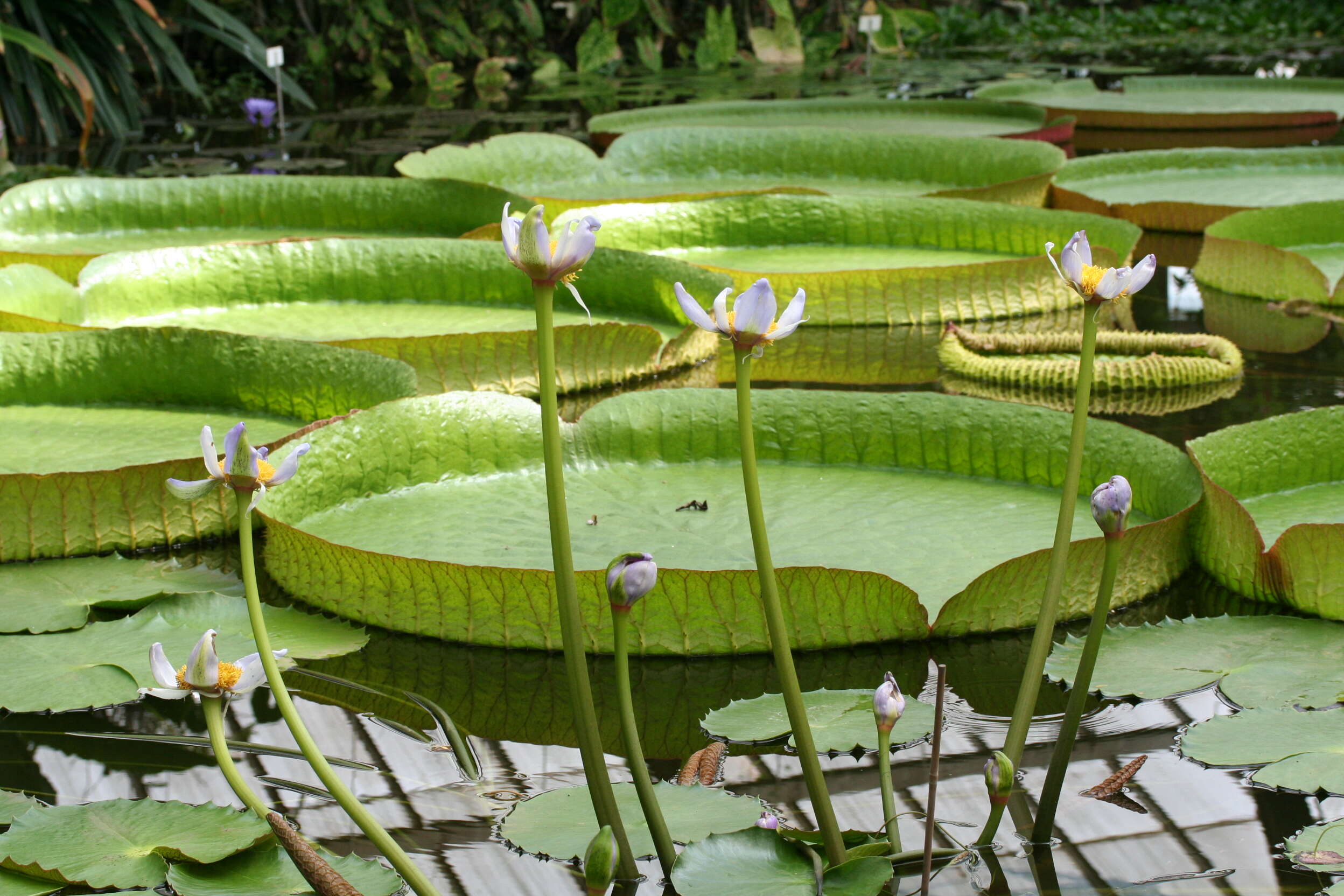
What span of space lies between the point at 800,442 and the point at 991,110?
3.90 metres

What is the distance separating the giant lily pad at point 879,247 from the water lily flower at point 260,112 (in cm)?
343

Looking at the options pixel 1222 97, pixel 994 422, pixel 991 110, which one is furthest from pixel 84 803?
pixel 1222 97

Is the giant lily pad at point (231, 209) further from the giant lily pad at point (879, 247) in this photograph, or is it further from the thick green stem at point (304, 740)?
the thick green stem at point (304, 740)

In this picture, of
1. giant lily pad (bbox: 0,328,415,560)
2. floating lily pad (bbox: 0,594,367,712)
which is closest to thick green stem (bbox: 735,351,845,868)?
floating lily pad (bbox: 0,594,367,712)

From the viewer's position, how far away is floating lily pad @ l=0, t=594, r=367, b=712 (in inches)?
50.5

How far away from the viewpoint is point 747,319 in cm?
76

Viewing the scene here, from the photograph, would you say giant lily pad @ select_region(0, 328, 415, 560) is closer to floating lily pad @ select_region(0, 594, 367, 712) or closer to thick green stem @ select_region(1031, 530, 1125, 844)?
floating lily pad @ select_region(0, 594, 367, 712)

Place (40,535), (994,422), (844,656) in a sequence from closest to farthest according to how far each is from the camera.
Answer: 1. (844,656)
2. (40,535)
3. (994,422)

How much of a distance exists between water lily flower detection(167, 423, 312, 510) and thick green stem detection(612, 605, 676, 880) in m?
0.21

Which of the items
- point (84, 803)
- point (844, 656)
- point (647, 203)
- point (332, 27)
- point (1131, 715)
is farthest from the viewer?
point (332, 27)

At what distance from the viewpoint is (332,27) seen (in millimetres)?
8148

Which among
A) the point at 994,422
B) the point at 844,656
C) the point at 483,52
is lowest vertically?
the point at 844,656

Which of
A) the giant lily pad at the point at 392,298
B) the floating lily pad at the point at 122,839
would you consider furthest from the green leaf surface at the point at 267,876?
the giant lily pad at the point at 392,298

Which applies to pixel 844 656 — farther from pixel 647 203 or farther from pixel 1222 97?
pixel 1222 97
